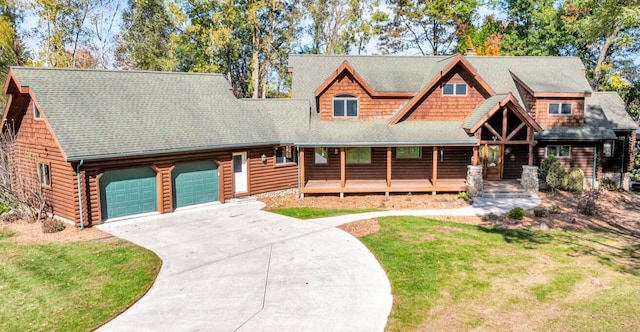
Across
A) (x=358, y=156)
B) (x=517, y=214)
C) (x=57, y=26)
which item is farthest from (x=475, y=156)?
(x=57, y=26)

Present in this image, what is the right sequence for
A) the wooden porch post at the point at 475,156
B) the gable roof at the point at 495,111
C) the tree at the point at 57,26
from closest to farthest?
the gable roof at the point at 495,111, the wooden porch post at the point at 475,156, the tree at the point at 57,26

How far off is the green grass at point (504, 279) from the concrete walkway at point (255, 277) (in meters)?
0.79

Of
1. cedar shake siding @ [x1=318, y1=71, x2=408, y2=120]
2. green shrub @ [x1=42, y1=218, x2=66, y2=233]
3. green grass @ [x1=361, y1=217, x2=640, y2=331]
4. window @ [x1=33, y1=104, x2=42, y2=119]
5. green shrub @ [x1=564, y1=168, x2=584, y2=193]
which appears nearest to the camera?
green grass @ [x1=361, y1=217, x2=640, y2=331]

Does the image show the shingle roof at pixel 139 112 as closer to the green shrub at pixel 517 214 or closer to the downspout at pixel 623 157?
the green shrub at pixel 517 214

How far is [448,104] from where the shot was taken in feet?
75.8

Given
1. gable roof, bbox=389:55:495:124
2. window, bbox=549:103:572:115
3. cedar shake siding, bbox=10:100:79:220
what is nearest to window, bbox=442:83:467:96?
gable roof, bbox=389:55:495:124

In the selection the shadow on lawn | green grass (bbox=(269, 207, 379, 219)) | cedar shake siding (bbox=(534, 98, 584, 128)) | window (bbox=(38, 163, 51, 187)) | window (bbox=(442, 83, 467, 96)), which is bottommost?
the shadow on lawn

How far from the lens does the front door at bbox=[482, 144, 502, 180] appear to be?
23.9 metres

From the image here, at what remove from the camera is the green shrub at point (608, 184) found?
78.5 ft

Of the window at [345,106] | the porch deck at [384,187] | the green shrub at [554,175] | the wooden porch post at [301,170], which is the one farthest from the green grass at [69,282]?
the green shrub at [554,175]

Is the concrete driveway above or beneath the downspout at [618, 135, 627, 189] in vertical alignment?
beneath

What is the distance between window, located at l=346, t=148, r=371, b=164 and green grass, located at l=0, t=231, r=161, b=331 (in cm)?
1225

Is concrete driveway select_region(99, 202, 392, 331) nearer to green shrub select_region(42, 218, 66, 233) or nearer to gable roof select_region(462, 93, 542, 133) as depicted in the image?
green shrub select_region(42, 218, 66, 233)

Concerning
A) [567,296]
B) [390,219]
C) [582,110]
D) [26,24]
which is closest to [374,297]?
[567,296]
